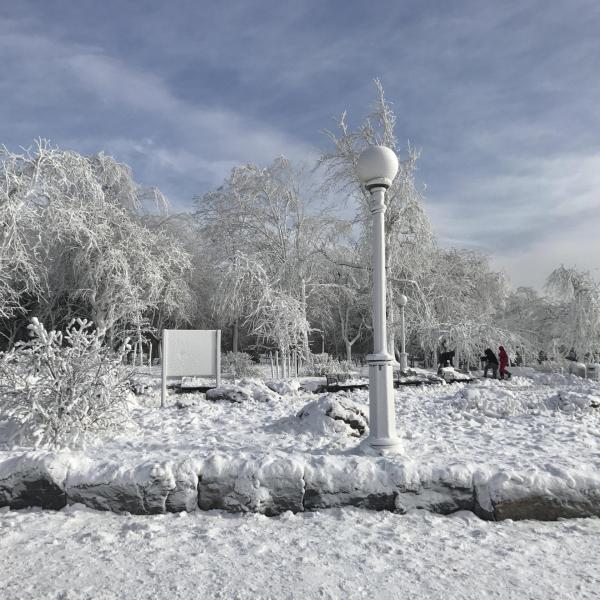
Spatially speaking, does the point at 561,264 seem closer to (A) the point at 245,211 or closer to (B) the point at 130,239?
(A) the point at 245,211

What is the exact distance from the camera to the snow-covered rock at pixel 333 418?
17.7 ft

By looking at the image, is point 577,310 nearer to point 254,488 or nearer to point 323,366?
point 323,366

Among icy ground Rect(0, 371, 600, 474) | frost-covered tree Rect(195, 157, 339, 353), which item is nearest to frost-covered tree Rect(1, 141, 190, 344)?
frost-covered tree Rect(195, 157, 339, 353)

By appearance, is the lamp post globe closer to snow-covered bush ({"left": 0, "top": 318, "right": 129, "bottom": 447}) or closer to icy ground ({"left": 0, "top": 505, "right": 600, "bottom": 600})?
icy ground ({"left": 0, "top": 505, "right": 600, "bottom": 600})

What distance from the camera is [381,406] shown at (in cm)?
447

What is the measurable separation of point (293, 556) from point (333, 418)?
2.75 metres

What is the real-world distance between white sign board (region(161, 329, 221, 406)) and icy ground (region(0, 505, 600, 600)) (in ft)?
17.6

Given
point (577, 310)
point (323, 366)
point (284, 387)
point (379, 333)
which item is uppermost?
point (577, 310)

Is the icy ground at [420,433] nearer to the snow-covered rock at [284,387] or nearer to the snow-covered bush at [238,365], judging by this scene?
the snow-covered rock at [284,387]

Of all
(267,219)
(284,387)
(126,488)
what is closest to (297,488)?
(126,488)

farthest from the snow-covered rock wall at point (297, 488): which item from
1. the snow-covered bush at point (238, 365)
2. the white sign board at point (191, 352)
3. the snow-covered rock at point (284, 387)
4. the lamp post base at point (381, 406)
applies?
the snow-covered bush at point (238, 365)

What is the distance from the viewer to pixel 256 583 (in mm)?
2469

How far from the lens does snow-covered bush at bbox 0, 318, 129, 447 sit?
4770mm

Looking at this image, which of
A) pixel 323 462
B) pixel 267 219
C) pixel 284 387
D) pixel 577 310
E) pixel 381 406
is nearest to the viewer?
pixel 323 462
